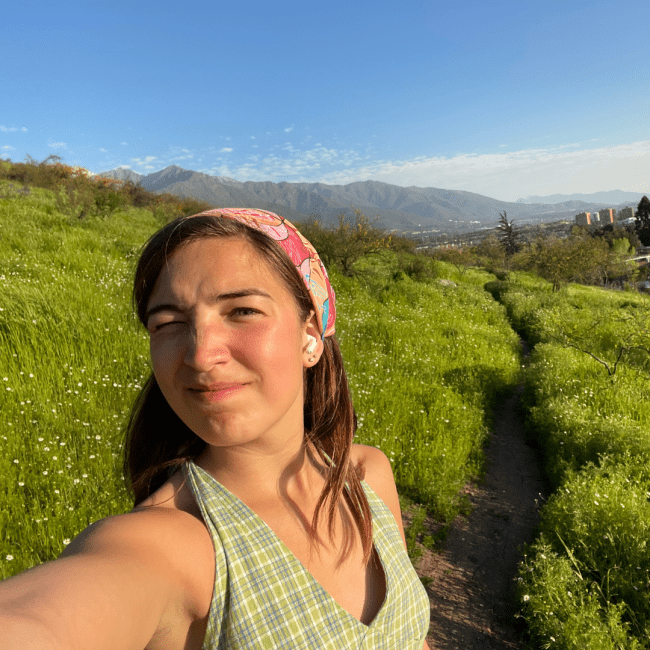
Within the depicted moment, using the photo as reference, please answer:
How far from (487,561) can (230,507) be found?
384cm

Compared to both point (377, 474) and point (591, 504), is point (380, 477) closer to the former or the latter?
point (377, 474)

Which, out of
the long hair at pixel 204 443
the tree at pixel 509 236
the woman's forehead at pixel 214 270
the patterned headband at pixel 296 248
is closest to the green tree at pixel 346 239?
the long hair at pixel 204 443

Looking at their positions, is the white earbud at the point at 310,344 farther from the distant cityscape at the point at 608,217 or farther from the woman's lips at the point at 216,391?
the distant cityscape at the point at 608,217

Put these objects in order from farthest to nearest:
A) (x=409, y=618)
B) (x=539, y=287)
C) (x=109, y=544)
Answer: (x=539, y=287)
(x=409, y=618)
(x=109, y=544)

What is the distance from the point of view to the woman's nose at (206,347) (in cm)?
110

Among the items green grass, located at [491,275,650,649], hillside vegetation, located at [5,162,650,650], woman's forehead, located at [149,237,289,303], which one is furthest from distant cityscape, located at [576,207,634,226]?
woman's forehead, located at [149,237,289,303]

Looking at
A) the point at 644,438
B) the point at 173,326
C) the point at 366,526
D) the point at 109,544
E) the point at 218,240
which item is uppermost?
the point at 218,240

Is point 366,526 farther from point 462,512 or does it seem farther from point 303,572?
point 462,512

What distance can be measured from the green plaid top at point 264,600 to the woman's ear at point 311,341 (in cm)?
45

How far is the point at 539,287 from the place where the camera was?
72.4ft

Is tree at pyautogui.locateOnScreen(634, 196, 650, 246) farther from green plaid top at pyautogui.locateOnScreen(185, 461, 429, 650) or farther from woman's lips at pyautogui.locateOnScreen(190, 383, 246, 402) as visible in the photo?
woman's lips at pyautogui.locateOnScreen(190, 383, 246, 402)

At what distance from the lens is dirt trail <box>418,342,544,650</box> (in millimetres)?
3361

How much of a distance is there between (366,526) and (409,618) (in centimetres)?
28

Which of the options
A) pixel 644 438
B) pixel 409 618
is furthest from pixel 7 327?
pixel 644 438
